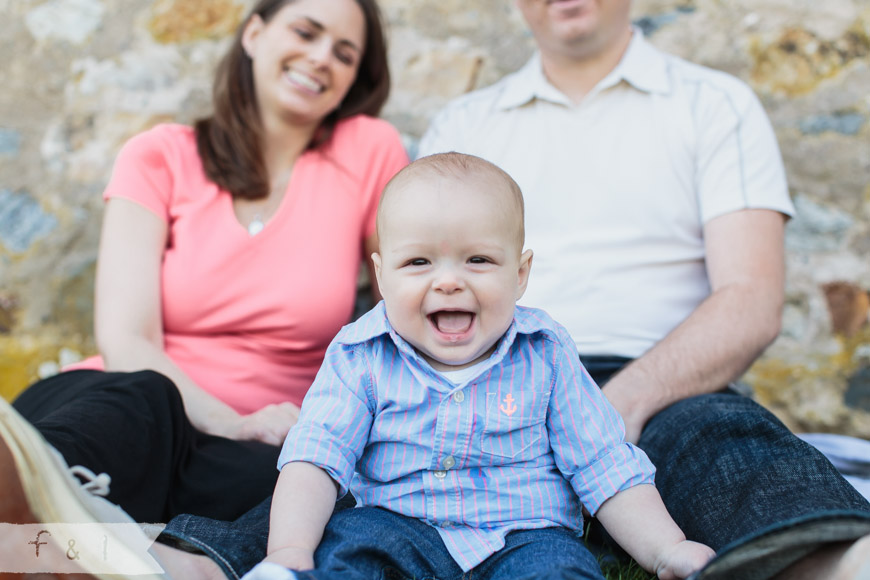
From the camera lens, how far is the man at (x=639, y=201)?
1.88 metres

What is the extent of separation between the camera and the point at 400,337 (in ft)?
4.54

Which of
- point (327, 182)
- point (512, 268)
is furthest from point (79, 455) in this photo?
point (327, 182)

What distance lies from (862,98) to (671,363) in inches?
50.6

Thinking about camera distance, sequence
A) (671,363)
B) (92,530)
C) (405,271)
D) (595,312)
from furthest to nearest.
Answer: (595,312)
(671,363)
(405,271)
(92,530)

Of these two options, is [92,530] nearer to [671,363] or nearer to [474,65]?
→ [671,363]

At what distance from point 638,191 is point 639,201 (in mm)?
26

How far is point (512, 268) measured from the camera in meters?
1.33

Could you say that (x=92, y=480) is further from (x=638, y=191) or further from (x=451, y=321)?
(x=638, y=191)

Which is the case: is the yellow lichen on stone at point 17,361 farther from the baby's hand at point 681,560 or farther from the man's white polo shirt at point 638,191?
the baby's hand at point 681,560

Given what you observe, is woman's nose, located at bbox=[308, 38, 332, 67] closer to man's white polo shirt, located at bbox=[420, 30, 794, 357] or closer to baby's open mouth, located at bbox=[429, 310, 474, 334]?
man's white polo shirt, located at bbox=[420, 30, 794, 357]

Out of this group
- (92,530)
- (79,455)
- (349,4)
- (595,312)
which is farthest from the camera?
(349,4)

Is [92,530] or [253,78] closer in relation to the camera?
[92,530]

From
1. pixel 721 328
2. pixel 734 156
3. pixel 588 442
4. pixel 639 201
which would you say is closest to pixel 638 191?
pixel 639 201

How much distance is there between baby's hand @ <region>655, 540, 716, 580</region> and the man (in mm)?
433
